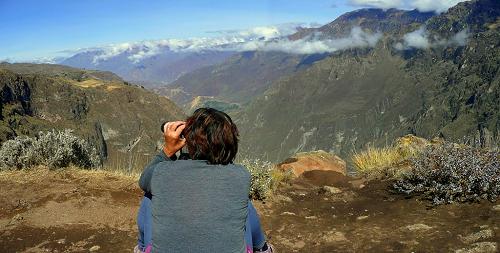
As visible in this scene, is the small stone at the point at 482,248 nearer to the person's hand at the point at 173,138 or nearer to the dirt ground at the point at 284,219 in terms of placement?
the dirt ground at the point at 284,219

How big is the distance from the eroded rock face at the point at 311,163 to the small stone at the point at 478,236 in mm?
6615

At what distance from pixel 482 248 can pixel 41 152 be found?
877 centimetres

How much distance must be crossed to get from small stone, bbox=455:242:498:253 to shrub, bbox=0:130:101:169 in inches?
321

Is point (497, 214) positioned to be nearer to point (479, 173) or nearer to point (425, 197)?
point (479, 173)

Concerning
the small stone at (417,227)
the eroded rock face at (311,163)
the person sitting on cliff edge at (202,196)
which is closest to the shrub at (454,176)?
the small stone at (417,227)

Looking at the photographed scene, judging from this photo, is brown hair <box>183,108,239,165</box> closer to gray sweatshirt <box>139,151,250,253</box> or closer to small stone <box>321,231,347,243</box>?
gray sweatshirt <box>139,151,250,253</box>

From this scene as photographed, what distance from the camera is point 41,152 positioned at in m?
10.7

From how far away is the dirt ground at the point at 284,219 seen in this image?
7.02 m

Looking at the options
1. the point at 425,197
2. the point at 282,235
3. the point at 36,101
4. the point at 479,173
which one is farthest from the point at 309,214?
the point at 36,101

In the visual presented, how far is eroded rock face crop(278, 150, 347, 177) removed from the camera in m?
13.8

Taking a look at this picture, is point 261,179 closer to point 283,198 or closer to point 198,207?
point 283,198

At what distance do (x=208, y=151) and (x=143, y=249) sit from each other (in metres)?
0.97

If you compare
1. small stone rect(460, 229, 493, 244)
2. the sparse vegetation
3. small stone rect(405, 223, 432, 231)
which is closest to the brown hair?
small stone rect(460, 229, 493, 244)

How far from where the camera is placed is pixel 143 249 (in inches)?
147
